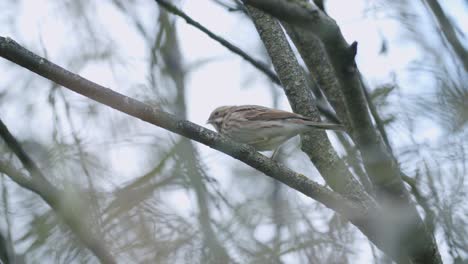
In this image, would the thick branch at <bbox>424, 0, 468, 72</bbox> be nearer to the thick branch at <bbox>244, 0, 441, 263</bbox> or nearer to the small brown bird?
the thick branch at <bbox>244, 0, 441, 263</bbox>

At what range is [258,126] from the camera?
7.35 m

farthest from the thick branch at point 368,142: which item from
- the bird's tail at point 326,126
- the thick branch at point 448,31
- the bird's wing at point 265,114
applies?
the bird's wing at point 265,114

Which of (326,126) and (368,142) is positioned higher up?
(326,126)

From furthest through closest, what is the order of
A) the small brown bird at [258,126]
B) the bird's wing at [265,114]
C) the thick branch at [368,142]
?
1. the bird's wing at [265,114]
2. the small brown bird at [258,126]
3. the thick branch at [368,142]

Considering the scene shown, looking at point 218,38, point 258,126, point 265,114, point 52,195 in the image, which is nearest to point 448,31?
point 218,38

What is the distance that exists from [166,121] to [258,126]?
3.33 meters

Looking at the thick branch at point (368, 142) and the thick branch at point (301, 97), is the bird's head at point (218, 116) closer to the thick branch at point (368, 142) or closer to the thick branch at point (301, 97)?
the thick branch at point (301, 97)

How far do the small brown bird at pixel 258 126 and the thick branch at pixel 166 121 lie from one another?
212cm

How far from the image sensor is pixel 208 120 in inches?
336

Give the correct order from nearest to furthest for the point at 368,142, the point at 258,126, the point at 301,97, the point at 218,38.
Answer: the point at 368,142, the point at 301,97, the point at 218,38, the point at 258,126

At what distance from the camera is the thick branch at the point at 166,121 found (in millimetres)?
3912

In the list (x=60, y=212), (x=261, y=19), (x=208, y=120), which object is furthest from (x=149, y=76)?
(x=60, y=212)

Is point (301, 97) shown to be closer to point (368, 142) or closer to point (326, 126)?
point (326, 126)

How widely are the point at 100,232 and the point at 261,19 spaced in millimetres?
2468
